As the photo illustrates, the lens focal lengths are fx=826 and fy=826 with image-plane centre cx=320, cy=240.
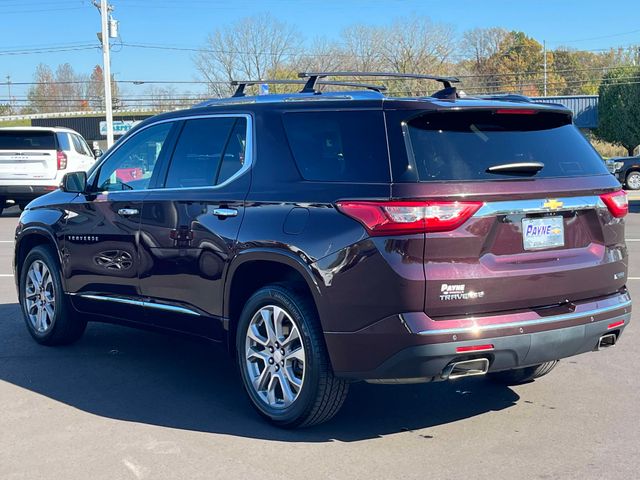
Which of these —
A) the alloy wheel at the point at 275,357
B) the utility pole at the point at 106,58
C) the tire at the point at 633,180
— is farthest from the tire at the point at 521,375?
the utility pole at the point at 106,58

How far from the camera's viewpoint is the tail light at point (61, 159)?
18.0 meters

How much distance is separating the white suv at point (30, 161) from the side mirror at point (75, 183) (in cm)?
1188

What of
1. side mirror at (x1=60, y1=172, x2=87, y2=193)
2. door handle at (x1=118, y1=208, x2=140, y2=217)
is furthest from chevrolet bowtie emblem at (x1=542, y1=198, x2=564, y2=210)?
side mirror at (x1=60, y1=172, x2=87, y2=193)

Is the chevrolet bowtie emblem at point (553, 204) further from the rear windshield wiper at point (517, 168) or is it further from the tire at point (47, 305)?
the tire at point (47, 305)

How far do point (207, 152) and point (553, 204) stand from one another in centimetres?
222

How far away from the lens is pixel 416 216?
4023 mm

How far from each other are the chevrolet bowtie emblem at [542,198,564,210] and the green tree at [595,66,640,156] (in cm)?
4165

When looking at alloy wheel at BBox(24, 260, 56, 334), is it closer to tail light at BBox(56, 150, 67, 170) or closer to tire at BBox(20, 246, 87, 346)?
tire at BBox(20, 246, 87, 346)

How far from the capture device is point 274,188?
15.4 ft

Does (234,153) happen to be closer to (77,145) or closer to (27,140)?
(27,140)

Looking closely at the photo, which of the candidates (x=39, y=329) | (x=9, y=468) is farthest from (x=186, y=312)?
(x=39, y=329)

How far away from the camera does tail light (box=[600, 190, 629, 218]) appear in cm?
466

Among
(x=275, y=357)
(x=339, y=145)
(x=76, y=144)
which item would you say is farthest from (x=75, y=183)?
(x=76, y=144)

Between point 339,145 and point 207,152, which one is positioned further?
point 207,152
